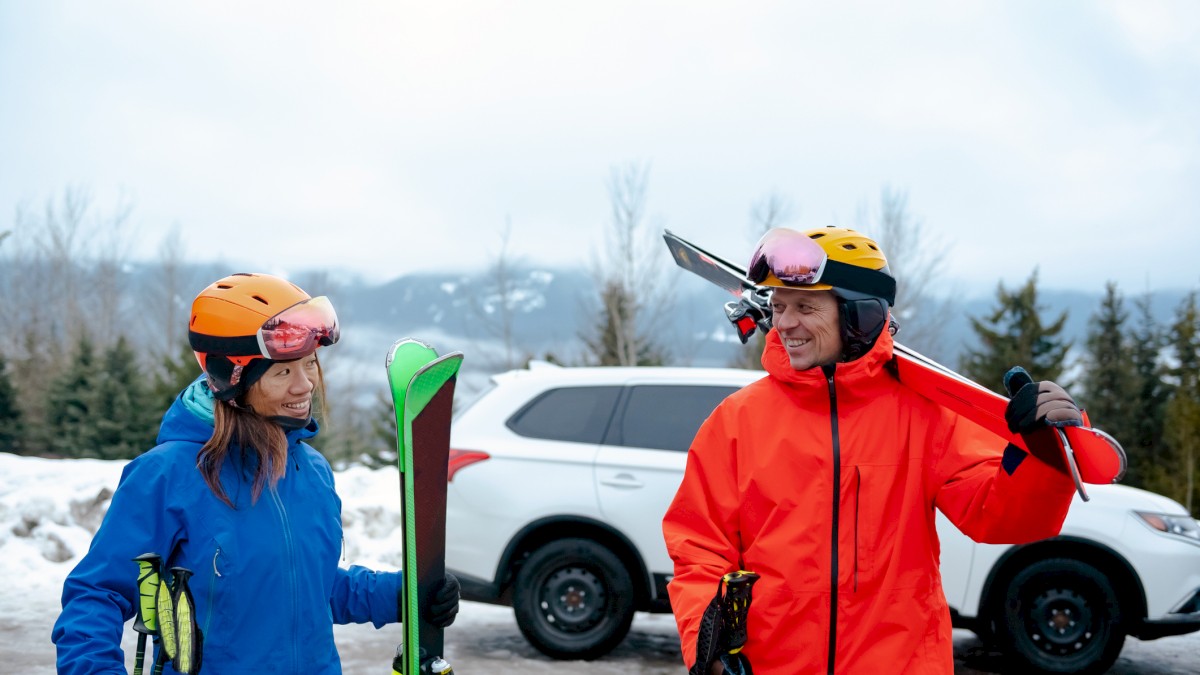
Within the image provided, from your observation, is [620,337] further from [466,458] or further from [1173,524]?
[1173,524]

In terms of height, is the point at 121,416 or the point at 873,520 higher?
the point at 873,520

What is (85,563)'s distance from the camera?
2123 mm

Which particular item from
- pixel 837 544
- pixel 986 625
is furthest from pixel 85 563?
pixel 986 625

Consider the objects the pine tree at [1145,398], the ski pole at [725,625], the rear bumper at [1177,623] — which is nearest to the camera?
the ski pole at [725,625]

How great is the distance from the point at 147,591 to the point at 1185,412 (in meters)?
23.4

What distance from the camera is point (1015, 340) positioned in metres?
28.4

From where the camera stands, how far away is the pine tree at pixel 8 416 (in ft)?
67.9

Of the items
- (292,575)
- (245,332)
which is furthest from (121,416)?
(292,575)

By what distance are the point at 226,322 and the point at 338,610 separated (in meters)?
0.83

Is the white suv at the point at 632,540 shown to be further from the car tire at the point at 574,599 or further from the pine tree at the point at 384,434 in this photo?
the pine tree at the point at 384,434

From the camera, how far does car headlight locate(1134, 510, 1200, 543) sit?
5.79 meters

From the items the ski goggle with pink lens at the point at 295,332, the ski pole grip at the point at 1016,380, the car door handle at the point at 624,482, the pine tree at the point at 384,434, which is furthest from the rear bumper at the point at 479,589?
the pine tree at the point at 384,434

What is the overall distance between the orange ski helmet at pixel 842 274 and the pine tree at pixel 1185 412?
21.0 meters

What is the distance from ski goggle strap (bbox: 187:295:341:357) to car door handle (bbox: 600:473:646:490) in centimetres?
380
